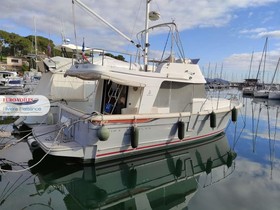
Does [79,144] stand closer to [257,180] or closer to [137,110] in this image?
[137,110]

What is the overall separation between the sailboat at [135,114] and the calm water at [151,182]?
0.56m

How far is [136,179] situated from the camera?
23.4ft

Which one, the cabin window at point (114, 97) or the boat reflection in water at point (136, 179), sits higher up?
the cabin window at point (114, 97)

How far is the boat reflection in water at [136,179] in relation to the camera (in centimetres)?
596

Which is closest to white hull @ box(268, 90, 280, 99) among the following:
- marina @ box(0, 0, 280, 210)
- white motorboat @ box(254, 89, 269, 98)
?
white motorboat @ box(254, 89, 269, 98)

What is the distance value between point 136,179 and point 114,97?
2.78 metres

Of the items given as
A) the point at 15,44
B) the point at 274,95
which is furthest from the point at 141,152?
the point at 15,44

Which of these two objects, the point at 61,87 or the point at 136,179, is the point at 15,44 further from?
the point at 136,179

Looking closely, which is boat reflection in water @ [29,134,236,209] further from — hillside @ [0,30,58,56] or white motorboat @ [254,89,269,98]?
hillside @ [0,30,58,56]

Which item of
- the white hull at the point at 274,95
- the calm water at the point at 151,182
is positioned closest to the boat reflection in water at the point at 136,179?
the calm water at the point at 151,182

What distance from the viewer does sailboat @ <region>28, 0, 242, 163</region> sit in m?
7.35

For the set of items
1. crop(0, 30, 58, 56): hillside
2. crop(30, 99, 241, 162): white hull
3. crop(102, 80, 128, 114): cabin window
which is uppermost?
crop(0, 30, 58, 56): hillside

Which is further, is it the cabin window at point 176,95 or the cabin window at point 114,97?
the cabin window at point 176,95

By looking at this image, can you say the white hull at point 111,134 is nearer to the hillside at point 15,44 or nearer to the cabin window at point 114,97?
the cabin window at point 114,97
